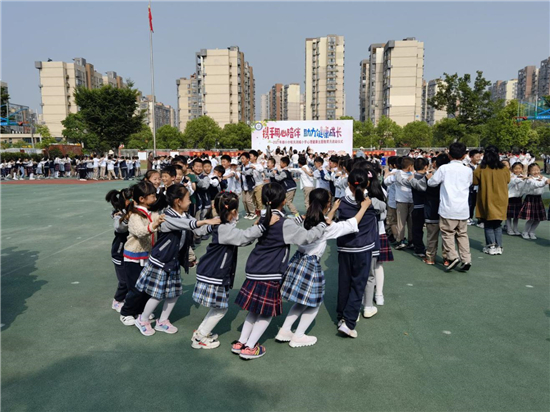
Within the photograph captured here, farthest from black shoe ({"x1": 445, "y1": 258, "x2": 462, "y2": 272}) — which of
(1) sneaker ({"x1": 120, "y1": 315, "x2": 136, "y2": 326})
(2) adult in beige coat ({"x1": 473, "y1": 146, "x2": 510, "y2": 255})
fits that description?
(1) sneaker ({"x1": 120, "y1": 315, "x2": 136, "y2": 326})

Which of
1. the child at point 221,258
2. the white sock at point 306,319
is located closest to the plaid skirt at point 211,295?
the child at point 221,258

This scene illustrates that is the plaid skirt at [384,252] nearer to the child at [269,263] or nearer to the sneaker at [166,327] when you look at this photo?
the child at [269,263]

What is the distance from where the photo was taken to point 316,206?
2.99m

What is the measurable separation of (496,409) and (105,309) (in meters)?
3.48

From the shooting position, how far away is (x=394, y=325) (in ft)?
12.1

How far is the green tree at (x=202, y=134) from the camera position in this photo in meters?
51.0

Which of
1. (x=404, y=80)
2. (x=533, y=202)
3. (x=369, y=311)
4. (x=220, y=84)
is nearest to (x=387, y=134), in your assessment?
(x=404, y=80)

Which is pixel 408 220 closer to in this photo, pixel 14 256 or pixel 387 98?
pixel 14 256

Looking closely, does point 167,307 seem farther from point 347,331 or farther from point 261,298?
point 347,331

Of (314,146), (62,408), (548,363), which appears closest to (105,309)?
(62,408)

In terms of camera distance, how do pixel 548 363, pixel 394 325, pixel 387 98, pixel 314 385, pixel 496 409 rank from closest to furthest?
pixel 496 409 < pixel 314 385 < pixel 548 363 < pixel 394 325 < pixel 387 98

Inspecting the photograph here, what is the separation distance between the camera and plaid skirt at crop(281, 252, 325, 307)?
3041mm

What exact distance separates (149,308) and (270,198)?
4.90ft

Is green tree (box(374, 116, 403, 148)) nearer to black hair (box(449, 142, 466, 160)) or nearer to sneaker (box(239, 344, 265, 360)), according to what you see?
black hair (box(449, 142, 466, 160))
